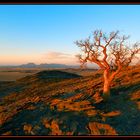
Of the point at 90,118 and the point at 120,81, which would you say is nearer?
the point at 90,118

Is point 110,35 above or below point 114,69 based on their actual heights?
above

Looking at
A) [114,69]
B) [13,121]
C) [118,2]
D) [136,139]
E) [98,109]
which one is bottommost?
[13,121]

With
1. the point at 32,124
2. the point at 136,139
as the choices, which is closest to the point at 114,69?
the point at 32,124

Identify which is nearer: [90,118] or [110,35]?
[90,118]

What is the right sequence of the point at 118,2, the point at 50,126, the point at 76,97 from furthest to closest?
the point at 76,97, the point at 50,126, the point at 118,2

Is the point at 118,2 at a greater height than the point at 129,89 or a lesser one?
greater

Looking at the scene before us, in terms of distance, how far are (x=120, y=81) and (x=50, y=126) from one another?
7.96 metres

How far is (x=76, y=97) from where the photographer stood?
14234mm

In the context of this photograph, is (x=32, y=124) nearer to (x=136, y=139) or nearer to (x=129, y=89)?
(x=129, y=89)

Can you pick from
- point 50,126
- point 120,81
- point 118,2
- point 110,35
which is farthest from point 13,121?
point 118,2

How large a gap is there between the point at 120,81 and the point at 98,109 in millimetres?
5351

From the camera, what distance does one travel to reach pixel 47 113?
1201cm

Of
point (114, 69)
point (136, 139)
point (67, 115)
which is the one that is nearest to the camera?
point (136, 139)

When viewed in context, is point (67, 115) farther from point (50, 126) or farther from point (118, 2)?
point (118, 2)
